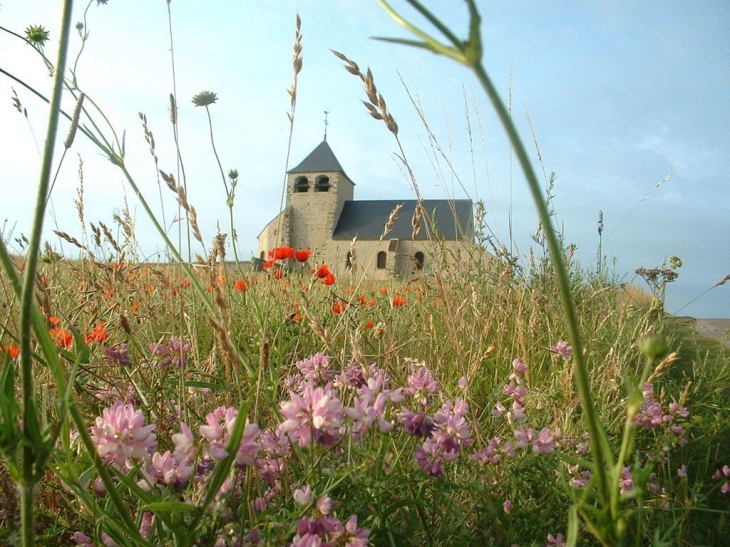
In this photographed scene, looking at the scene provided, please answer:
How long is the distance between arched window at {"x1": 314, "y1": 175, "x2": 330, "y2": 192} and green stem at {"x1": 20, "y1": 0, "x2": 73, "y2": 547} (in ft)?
126

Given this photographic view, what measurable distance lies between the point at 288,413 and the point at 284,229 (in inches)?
1486

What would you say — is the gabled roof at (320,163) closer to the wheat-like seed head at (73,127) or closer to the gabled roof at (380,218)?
the gabled roof at (380,218)

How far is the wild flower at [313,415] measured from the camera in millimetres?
781

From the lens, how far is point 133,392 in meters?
1.43

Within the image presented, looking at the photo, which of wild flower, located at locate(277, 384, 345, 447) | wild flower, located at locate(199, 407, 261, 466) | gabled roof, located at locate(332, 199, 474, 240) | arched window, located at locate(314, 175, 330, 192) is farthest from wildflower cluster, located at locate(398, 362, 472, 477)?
arched window, located at locate(314, 175, 330, 192)

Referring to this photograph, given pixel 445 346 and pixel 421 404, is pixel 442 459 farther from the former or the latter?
pixel 445 346

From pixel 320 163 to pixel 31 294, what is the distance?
39577mm

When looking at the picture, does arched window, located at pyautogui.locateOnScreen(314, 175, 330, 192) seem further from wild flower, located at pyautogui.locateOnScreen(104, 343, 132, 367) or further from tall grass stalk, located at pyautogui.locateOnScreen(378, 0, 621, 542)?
tall grass stalk, located at pyautogui.locateOnScreen(378, 0, 621, 542)

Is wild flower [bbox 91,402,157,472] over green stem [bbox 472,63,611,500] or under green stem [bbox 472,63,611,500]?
under

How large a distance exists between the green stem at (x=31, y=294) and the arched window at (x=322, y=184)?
126 feet

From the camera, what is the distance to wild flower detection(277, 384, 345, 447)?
0.78 metres

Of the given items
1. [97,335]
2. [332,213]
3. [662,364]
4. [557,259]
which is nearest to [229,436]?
[557,259]

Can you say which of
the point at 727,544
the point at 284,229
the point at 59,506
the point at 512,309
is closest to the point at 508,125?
the point at 59,506

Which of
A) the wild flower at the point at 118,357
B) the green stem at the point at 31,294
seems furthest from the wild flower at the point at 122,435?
the wild flower at the point at 118,357
